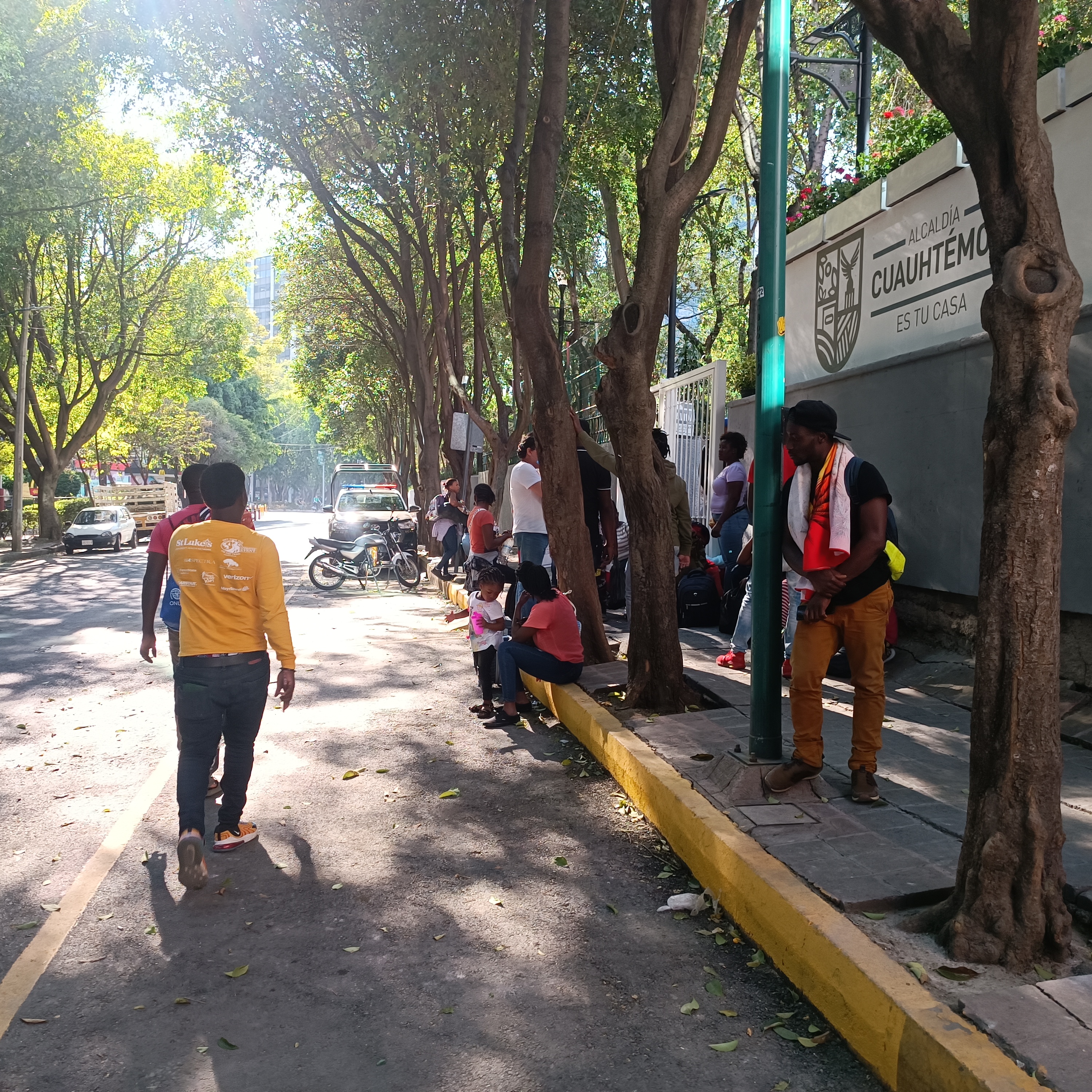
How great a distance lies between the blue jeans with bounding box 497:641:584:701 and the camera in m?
7.64

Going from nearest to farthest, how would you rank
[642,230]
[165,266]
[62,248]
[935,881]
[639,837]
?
[935,881] → [639,837] → [642,230] → [62,248] → [165,266]

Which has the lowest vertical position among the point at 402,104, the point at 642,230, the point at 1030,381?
the point at 1030,381

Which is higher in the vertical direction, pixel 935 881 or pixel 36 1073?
pixel 935 881

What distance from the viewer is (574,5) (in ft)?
35.9

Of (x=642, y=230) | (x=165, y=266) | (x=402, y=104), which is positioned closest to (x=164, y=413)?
(x=165, y=266)

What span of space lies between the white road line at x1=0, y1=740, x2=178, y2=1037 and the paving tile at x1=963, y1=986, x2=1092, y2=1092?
114 inches

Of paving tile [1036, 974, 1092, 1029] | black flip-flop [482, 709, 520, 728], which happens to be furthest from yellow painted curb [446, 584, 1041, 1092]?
black flip-flop [482, 709, 520, 728]

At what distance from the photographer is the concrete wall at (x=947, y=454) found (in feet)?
21.1

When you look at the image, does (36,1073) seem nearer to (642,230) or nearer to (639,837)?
(639,837)

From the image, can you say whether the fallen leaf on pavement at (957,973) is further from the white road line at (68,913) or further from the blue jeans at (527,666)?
the blue jeans at (527,666)

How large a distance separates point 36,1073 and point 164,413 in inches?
2378

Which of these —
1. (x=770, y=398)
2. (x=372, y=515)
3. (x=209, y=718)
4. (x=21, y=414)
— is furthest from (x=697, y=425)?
(x=21, y=414)

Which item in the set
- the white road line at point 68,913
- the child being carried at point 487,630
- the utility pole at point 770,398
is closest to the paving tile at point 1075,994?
the utility pole at point 770,398

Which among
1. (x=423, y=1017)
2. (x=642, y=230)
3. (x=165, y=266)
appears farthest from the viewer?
(x=165, y=266)
